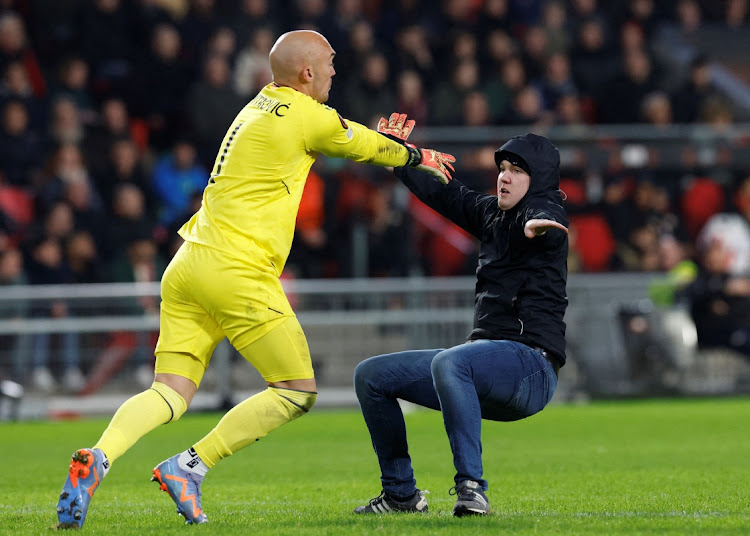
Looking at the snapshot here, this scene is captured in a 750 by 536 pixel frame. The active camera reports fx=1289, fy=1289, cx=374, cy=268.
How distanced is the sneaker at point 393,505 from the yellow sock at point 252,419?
0.58 meters

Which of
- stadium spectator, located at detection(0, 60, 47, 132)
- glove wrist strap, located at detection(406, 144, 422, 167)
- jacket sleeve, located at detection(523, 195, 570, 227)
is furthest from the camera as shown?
stadium spectator, located at detection(0, 60, 47, 132)

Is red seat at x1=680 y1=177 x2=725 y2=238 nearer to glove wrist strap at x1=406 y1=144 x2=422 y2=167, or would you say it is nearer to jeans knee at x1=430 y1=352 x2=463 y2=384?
glove wrist strap at x1=406 y1=144 x2=422 y2=167

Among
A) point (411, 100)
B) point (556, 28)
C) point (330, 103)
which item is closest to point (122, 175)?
point (330, 103)

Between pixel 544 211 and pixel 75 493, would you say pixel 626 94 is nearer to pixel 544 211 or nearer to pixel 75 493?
pixel 544 211

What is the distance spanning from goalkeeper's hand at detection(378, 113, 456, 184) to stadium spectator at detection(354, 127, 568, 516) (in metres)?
0.27

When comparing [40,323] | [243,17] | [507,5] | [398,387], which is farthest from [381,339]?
[398,387]

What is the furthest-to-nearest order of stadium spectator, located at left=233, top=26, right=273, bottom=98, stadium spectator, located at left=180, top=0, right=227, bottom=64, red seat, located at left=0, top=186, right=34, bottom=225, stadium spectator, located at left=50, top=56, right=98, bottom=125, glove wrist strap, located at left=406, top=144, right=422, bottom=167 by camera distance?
stadium spectator, located at left=180, top=0, right=227, bottom=64 → stadium spectator, located at left=233, top=26, right=273, bottom=98 → stadium spectator, located at left=50, top=56, right=98, bottom=125 → red seat, located at left=0, top=186, right=34, bottom=225 → glove wrist strap, located at left=406, top=144, right=422, bottom=167

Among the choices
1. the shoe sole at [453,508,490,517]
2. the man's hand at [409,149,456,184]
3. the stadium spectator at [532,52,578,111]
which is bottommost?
the shoe sole at [453,508,490,517]

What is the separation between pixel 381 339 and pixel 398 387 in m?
8.09

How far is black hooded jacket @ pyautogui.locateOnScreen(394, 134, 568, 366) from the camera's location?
5555 millimetres

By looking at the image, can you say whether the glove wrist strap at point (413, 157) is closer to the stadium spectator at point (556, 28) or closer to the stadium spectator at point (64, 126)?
the stadium spectator at point (64, 126)

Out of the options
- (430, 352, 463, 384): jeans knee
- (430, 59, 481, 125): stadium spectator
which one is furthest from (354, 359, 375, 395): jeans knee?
(430, 59, 481, 125): stadium spectator

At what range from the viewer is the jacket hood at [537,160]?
5.69 meters

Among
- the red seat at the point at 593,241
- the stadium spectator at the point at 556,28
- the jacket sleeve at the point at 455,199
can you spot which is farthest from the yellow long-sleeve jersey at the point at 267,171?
the stadium spectator at the point at 556,28
